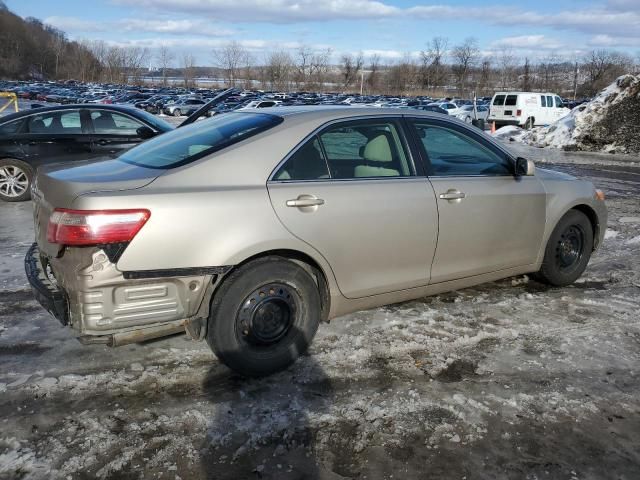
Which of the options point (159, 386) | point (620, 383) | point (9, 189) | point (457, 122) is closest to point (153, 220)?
point (159, 386)

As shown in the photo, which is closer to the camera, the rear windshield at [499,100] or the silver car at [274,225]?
the silver car at [274,225]

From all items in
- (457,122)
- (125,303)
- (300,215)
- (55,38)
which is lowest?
(125,303)

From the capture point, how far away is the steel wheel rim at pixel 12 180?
28.0 ft

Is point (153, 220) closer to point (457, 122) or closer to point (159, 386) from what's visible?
point (159, 386)

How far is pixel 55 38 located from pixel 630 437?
6312 inches

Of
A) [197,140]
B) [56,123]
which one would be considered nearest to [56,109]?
[56,123]

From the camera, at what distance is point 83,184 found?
2977 mm

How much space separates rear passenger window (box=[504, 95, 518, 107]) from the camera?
2697cm

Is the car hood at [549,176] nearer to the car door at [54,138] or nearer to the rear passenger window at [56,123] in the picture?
the car door at [54,138]

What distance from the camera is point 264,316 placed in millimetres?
3363

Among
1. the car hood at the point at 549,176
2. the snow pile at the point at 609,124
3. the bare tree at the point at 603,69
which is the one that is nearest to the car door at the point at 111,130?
the car hood at the point at 549,176

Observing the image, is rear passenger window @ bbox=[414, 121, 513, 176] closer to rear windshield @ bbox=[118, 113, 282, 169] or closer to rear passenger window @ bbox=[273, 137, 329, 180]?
rear passenger window @ bbox=[273, 137, 329, 180]

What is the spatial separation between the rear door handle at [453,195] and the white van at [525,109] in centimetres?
2512

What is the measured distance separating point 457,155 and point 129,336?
2.78m
